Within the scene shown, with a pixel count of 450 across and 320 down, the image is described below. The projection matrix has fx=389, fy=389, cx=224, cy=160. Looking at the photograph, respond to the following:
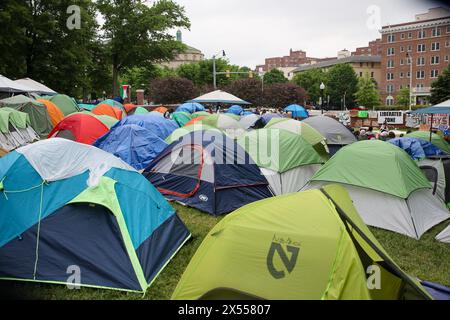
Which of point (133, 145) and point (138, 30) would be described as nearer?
point (133, 145)

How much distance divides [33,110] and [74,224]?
41.5 feet

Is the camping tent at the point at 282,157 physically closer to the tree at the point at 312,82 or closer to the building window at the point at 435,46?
the building window at the point at 435,46

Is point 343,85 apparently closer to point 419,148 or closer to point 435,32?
point 435,32

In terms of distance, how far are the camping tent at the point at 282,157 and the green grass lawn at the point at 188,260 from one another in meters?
2.14

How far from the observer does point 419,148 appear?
29.3 feet

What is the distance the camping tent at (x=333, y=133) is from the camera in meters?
13.2

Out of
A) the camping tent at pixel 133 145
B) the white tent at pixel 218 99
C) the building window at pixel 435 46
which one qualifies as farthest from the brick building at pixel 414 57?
the camping tent at pixel 133 145

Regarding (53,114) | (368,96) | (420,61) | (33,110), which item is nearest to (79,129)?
(33,110)

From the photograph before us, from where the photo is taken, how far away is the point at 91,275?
4.44 metres

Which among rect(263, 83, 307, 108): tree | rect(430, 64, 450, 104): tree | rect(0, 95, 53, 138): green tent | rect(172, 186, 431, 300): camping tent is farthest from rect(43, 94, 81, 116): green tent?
rect(430, 64, 450, 104): tree

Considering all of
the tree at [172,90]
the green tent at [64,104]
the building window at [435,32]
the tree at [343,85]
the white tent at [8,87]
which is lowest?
the green tent at [64,104]
